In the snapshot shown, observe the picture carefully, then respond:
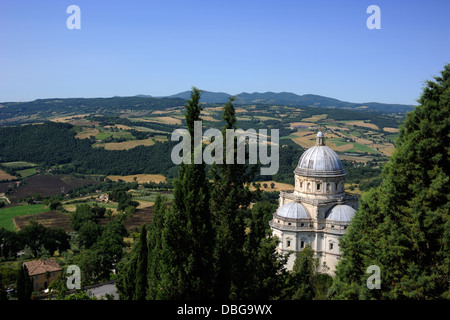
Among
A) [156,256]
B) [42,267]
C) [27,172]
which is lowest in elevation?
[42,267]

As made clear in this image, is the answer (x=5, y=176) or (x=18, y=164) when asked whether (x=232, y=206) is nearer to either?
(x=5, y=176)

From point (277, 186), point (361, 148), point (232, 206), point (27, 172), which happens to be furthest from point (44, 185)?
point (361, 148)

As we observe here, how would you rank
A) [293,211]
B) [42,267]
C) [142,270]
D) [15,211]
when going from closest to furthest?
[142,270], [293,211], [42,267], [15,211]

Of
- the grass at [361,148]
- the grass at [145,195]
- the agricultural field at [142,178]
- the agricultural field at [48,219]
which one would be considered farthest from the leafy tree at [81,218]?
the grass at [361,148]

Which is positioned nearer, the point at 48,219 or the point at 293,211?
the point at 293,211

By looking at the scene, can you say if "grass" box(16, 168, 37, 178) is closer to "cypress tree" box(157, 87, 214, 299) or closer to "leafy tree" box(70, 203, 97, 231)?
"leafy tree" box(70, 203, 97, 231)

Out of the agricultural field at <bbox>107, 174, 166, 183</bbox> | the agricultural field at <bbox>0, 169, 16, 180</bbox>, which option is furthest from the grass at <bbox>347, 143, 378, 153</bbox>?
the agricultural field at <bbox>0, 169, 16, 180</bbox>
